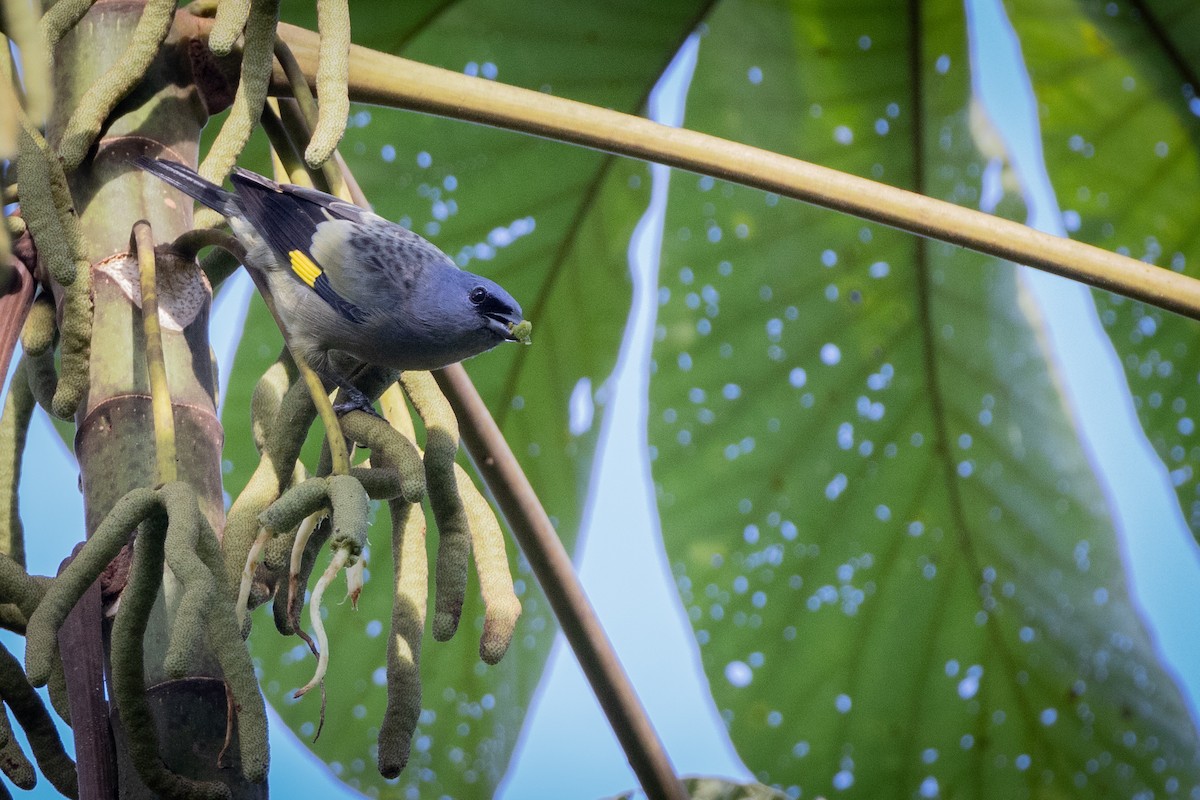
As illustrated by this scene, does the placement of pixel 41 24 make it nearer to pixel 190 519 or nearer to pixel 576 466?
pixel 190 519

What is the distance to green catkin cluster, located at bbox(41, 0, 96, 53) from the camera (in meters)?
1.60

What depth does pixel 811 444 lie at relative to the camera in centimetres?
350

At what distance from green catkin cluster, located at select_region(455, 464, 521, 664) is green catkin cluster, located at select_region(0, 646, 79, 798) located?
43 centimetres

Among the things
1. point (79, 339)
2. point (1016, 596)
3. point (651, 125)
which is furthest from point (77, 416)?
point (1016, 596)

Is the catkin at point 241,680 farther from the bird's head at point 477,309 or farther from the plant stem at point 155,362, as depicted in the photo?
the bird's head at point 477,309

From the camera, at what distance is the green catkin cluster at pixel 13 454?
1546 millimetres

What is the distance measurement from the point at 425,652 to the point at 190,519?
2123 millimetres

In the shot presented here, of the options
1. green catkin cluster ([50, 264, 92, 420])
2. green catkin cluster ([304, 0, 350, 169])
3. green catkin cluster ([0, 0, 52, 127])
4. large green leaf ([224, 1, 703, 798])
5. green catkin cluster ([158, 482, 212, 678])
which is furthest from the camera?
large green leaf ([224, 1, 703, 798])

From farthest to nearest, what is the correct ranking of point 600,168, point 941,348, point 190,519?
point 941,348 → point 600,168 → point 190,519

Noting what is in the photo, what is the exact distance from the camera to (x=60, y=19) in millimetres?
1612

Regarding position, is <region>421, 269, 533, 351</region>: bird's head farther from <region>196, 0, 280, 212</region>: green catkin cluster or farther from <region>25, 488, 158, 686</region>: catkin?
<region>25, 488, 158, 686</region>: catkin

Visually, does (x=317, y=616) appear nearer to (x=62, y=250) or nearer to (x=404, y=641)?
(x=404, y=641)

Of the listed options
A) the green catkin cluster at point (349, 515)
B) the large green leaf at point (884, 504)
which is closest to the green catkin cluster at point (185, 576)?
the green catkin cluster at point (349, 515)

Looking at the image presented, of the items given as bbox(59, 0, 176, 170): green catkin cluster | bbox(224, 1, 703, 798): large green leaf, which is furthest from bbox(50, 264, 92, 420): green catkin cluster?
bbox(224, 1, 703, 798): large green leaf
